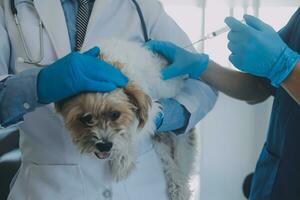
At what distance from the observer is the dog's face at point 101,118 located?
888 mm

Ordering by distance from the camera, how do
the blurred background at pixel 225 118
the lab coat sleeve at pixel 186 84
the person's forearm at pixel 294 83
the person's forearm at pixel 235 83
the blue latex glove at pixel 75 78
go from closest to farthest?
the blue latex glove at pixel 75 78 → the person's forearm at pixel 294 83 → the lab coat sleeve at pixel 186 84 → the person's forearm at pixel 235 83 → the blurred background at pixel 225 118

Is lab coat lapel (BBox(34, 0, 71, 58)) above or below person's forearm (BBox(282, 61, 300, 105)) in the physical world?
above

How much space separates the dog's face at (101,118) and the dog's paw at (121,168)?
0.18 feet

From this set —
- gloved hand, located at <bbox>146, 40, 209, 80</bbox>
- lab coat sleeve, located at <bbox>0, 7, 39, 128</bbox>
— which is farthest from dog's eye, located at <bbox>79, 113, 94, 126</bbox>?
gloved hand, located at <bbox>146, 40, 209, 80</bbox>

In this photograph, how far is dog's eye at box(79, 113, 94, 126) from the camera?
35.1 inches

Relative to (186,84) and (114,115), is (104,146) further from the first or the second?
(186,84)

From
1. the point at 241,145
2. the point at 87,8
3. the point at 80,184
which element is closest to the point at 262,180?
the point at 80,184

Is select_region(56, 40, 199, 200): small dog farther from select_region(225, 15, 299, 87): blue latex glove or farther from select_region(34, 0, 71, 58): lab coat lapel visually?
select_region(225, 15, 299, 87): blue latex glove

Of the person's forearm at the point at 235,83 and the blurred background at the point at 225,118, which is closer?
the person's forearm at the point at 235,83

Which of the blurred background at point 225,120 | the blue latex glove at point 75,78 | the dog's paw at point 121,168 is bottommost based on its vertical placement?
the blurred background at point 225,120

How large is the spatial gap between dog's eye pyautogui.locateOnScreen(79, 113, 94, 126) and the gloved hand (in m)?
0.32

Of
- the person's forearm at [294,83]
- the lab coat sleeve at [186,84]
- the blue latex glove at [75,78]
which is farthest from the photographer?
the lab coat sleeve at [186,84]

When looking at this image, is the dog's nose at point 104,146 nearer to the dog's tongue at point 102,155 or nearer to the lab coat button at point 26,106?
the dog's tongue at point 102,155

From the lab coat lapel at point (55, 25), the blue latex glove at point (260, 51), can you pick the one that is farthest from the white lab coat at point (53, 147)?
the blue latex glove at point (260, 51)
